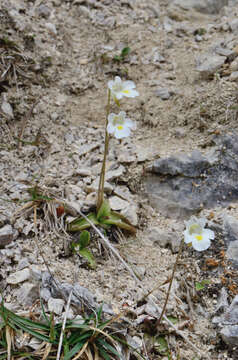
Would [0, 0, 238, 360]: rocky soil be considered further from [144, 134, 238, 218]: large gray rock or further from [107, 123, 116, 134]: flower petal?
[107, 123, 116, 134]: flower petal

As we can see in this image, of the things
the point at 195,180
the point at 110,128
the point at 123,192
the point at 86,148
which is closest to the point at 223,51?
the point at 195,180

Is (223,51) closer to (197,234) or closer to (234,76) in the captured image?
(234,76)

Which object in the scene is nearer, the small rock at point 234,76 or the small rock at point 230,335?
the small rock at point 230,335

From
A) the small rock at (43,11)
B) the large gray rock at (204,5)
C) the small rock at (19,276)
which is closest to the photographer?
the small rock at (19,276)

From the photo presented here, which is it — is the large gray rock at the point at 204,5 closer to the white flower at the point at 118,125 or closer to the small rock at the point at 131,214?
the white flower at the point at 118,125

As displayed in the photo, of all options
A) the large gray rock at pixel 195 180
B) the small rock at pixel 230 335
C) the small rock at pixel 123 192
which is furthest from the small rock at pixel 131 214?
the small rock at pixel 230 335

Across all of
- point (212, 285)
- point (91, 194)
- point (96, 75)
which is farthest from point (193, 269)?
point (96, 75)
